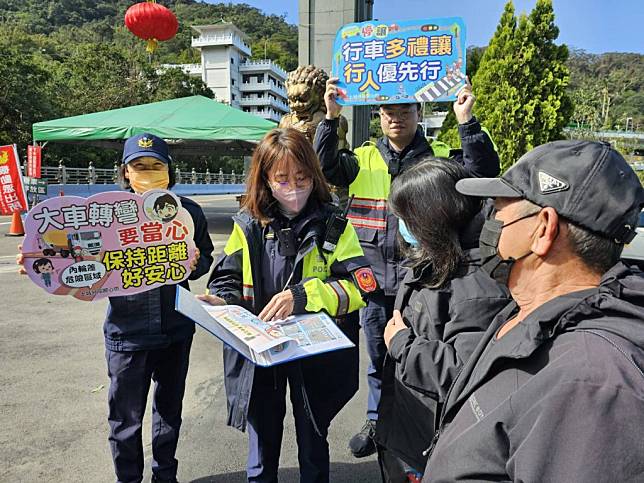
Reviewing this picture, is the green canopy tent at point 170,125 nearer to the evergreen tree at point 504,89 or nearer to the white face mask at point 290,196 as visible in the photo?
the evergreen tree at point 504,89

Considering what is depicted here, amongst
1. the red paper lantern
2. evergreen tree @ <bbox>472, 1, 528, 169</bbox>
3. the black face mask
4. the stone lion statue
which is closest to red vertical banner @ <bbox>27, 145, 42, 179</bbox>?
the red paper lantern

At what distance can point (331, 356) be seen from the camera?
1.77m

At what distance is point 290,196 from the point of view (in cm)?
178

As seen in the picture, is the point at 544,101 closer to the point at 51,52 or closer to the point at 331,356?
the point at 331,356

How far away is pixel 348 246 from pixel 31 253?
48.1 inches

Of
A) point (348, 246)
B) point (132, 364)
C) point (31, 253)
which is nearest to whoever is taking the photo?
point (31, 253)

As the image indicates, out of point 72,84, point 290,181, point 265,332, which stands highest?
point 72,84

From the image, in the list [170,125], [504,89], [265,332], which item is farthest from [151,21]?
[265,332]

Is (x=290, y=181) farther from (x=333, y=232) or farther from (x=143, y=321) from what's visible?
A: (x=143, y=321)

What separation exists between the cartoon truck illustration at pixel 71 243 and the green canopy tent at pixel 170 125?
809 centimetres

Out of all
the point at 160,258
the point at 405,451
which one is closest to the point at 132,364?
the point at 160,258

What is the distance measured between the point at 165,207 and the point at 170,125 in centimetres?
891

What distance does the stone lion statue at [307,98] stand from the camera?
127 inches

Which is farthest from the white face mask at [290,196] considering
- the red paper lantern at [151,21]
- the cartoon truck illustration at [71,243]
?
the red paper lantern at [151,21]
